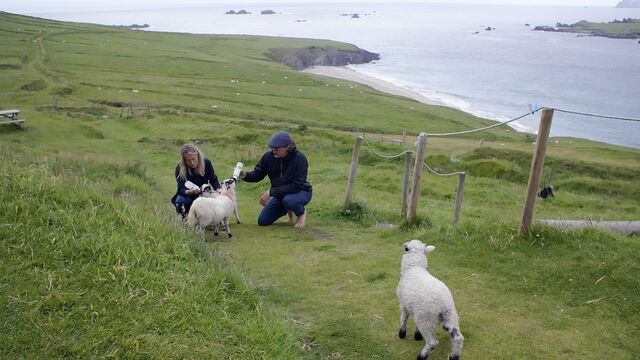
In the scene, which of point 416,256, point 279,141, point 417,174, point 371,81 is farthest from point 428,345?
point 371,81

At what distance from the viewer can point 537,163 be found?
869cm

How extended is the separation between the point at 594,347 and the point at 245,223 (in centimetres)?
853

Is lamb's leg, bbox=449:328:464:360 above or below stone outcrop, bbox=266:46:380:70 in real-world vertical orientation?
above

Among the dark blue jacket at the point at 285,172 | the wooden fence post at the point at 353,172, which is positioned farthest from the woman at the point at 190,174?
the wooden fence post at the point at 353,172

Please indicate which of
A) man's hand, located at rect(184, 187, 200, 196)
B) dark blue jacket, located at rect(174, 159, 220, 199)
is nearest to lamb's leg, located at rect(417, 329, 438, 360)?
man's hand, located at rect(184, 187, 200, 196)

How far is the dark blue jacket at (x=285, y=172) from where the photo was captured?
1186 cm

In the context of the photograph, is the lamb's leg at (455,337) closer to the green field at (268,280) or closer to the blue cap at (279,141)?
the green field at (268,280)

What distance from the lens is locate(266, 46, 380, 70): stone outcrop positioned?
450ft

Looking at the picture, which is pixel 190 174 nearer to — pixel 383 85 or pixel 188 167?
pixel 188 167

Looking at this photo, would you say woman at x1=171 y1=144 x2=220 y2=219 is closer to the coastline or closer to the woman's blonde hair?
the woman's blonde hair

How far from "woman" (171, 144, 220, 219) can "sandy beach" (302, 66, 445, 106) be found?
85035 millimetres

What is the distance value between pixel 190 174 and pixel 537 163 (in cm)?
749

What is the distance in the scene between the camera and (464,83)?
387 ft

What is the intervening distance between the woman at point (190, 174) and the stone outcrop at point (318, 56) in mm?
125544
